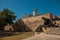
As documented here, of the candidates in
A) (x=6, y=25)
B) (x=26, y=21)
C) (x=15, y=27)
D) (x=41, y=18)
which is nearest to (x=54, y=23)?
(x=41, y=18)

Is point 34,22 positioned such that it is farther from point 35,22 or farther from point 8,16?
point 8,16

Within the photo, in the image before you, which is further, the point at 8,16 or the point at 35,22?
the point at 8,16

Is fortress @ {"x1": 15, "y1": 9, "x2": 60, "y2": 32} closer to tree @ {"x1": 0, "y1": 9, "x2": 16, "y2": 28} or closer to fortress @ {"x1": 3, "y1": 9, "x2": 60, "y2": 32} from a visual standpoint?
fortress @ {"x1": 3, "y1": 9, "x2": 60, "y2": 32}

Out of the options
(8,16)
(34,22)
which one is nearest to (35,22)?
(34,22)

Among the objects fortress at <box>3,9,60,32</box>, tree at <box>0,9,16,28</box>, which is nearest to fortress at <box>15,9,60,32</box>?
fortress at <box>3,9,60,32</box>

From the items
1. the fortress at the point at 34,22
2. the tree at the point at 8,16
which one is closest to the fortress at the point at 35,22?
the fortress at the point at 34,22

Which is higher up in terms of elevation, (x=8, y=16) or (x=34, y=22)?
(x=8, y=16)

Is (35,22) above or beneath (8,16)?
beneath

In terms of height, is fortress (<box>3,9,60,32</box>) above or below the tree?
below

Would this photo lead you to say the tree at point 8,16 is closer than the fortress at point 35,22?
No

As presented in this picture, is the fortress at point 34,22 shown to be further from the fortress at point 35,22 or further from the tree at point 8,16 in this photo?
the tree at point 8,16

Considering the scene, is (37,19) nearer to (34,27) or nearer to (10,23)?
(34,27)

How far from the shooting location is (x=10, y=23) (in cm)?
4850

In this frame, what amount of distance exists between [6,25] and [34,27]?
10753mm
